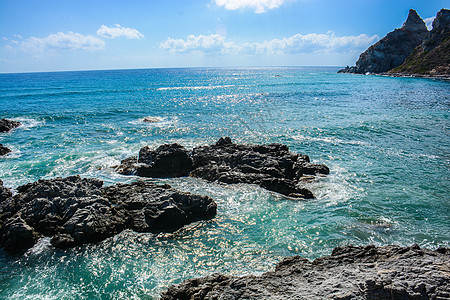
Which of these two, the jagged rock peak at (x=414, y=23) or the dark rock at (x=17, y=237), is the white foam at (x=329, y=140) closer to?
the dark rock at (x=17, y=237)

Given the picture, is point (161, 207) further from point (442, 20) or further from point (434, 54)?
point (442, 20)

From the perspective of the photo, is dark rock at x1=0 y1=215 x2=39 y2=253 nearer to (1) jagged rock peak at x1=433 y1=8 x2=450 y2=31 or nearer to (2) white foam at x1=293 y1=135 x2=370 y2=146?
(2) white foam at x1=293 y1=135 x2=370 y2=146

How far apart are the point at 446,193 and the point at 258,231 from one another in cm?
1369

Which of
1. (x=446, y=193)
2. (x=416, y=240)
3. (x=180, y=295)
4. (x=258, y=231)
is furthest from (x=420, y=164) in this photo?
(x=180, y=295)

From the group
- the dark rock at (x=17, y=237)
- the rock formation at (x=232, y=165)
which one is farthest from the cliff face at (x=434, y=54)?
the dark rock at (x=17, y=237)

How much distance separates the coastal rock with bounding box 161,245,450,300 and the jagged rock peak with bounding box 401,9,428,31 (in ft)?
704

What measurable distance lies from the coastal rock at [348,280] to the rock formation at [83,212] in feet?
20.0

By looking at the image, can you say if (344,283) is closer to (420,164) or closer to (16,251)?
(16,251)

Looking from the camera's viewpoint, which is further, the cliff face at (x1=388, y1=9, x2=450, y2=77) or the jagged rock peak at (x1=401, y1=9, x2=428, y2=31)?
the jagged rock peak at (x1=401, y1=9, x2=428, y2=31)

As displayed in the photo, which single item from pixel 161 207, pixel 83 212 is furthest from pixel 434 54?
pixel 83 212

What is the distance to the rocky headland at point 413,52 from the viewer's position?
126688mm

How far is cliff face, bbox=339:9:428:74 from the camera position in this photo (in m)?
164

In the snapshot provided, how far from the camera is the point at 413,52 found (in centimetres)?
15400

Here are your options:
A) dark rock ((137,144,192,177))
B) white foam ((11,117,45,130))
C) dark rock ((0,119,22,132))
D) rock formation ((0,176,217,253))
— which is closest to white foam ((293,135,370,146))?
dark rock ((137,144,192,177))
